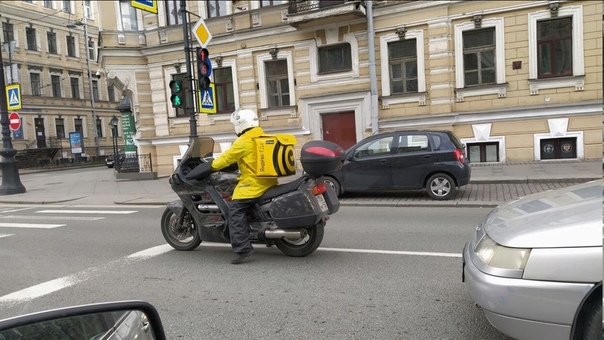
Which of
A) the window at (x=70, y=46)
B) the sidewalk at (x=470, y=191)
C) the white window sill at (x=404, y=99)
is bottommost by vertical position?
the sidewalk at (x=470, y=191)

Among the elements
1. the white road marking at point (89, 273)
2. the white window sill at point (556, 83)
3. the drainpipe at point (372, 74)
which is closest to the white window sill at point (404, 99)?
the drainpipe at point (372, 74)

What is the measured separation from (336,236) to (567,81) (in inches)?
490

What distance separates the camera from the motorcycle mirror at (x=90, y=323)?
4.79 feet

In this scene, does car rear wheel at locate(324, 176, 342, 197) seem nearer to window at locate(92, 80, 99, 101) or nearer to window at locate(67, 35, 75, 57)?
window at locate(67, 35, 75, 57)

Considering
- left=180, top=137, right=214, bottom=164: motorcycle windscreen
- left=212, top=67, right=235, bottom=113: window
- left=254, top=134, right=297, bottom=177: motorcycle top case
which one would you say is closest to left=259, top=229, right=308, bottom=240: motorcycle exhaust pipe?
left=254, top=134, right=297, bottom=177: motorcycle top case

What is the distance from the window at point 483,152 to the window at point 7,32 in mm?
44185

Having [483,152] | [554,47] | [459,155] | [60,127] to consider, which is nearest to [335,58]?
[483,152]

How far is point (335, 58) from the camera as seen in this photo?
1811 cm

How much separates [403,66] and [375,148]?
24.4 feet

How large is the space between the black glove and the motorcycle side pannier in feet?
4.21

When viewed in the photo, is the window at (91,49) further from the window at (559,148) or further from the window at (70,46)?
the window at (559,148)

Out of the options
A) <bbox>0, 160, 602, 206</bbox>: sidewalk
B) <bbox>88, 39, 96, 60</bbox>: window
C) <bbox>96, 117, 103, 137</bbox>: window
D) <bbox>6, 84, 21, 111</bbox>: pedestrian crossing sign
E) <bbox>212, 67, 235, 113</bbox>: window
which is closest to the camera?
<bbox>0, 160, 602, 206</bbox>: sidewalk

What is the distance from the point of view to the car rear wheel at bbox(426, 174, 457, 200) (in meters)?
10.3

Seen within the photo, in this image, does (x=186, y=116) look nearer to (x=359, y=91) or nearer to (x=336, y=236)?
(x=359, y=91)
